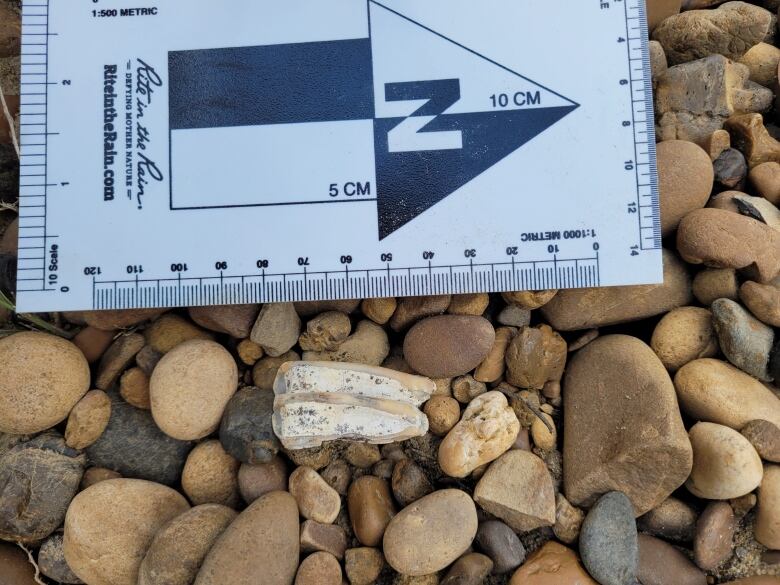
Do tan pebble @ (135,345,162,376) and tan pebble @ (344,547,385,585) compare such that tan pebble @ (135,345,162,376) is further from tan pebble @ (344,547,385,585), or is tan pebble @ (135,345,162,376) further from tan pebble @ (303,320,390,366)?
tan pebble @ (344,547,385,585)

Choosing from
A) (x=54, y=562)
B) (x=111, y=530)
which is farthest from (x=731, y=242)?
(x=54, y=562)

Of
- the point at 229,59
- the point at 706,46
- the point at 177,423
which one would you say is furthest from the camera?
the point at 706,46

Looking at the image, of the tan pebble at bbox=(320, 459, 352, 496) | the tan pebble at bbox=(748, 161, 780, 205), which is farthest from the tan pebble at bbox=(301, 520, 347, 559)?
the tan pebble at bbox=(748, 161, 780, 205)

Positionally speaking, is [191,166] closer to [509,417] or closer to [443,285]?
[443,285]

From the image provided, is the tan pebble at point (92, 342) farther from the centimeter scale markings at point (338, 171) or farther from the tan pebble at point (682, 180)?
the tan pebble at point (682, 180)

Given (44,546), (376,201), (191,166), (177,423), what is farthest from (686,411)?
(44,546)
